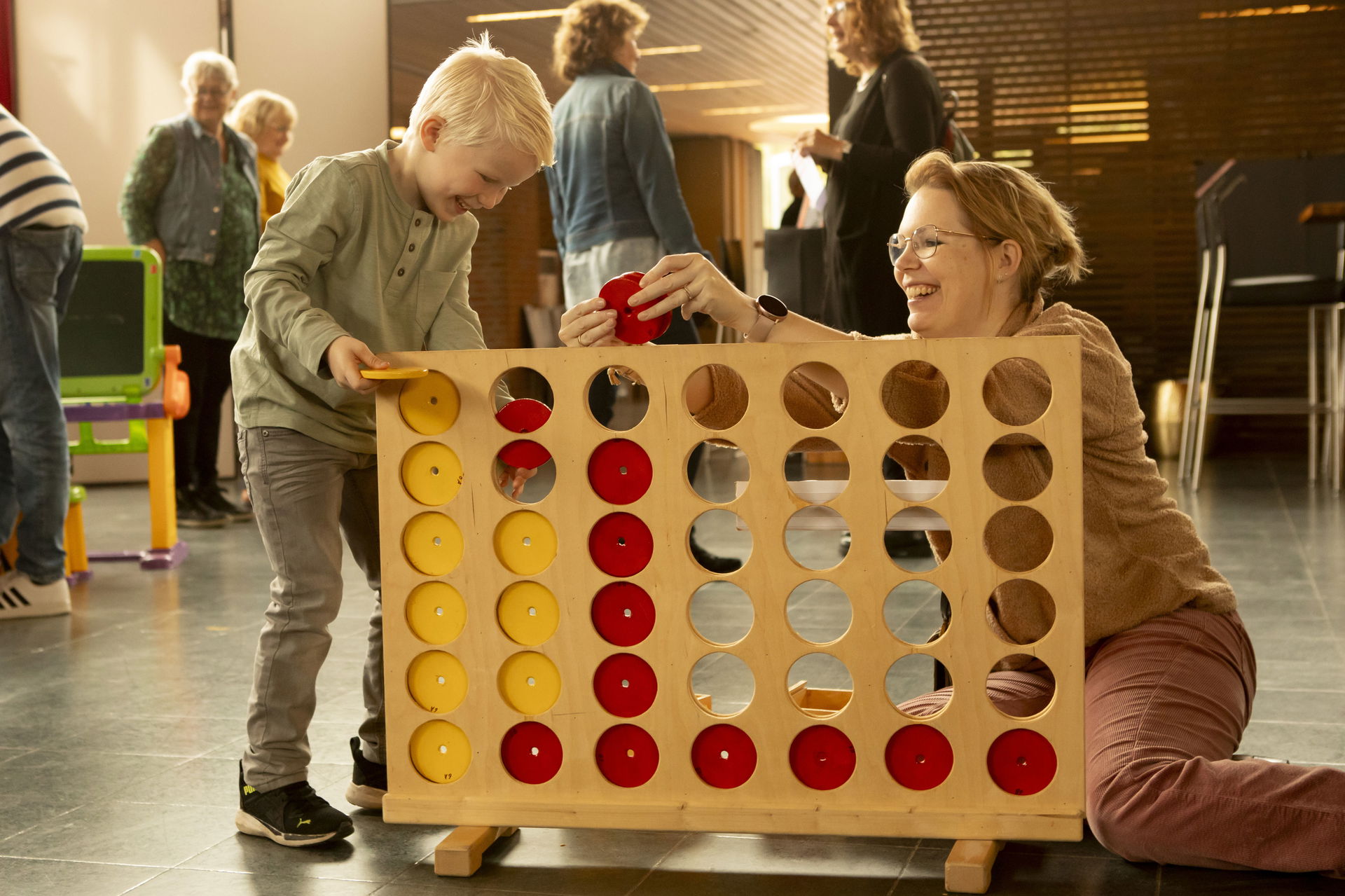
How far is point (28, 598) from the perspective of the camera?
3.19 metres

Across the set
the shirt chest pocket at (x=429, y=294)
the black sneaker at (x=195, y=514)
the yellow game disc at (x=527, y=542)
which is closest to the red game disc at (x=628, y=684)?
the yellow game disc at (x=527, y=542)

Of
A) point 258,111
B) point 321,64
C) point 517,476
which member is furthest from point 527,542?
point 321,64

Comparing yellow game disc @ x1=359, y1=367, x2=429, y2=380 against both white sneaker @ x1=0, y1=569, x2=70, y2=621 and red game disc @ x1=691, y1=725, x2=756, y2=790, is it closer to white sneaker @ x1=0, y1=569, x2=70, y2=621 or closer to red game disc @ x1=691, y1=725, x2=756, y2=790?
red game disc @ x1=691, y1=725, x2=756, y2=790

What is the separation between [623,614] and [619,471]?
0.16 m

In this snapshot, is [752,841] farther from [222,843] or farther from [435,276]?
[435,276]

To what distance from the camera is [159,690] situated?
8.21 ft

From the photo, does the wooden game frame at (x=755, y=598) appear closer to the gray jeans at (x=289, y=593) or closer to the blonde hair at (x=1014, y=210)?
the gray jeans at (x=289, y=593)

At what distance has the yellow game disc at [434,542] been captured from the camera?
62.3 inches

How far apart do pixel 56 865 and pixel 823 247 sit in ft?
8.84

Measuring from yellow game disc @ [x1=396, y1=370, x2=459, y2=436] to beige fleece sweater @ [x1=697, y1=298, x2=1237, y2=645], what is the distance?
0.31 meters

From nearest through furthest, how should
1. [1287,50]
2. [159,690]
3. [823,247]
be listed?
[159,690], [823,247], [1287,50]

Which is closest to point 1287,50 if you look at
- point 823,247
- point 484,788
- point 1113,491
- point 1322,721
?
point 823,247

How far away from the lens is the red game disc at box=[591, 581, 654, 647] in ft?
5.06

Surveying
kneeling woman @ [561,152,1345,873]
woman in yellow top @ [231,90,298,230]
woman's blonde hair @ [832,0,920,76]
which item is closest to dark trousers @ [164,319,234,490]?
woman in yellow top @ [231,90,298,230]
